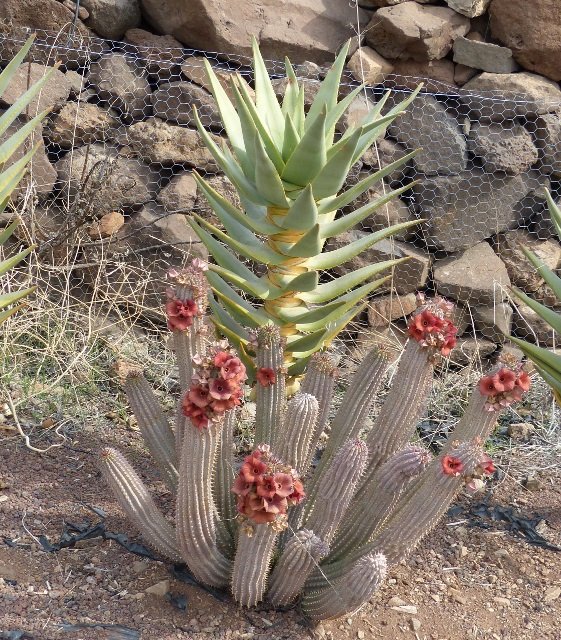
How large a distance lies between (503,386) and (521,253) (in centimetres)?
293

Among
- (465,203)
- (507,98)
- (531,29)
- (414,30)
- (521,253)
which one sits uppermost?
(531,29)

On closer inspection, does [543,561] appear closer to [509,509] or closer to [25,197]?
[509,509]

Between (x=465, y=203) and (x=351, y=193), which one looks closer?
(x=351, y=193)

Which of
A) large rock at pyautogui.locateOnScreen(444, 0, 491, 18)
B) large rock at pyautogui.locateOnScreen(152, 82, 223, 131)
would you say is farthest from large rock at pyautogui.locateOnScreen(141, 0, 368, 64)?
large rock at pyautogui.locateOnScreen(444, 0, 491, 18)

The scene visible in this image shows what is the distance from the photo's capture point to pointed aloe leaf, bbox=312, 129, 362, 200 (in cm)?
270

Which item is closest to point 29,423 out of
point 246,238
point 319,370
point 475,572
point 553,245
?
point 246,238

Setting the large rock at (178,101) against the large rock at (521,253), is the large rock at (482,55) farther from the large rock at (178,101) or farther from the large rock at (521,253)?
the large rock at (178,101)

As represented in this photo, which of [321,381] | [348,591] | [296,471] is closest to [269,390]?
[321,381]

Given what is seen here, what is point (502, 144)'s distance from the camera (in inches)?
192

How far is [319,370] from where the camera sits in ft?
8.12

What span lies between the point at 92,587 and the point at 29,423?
44.0 inches

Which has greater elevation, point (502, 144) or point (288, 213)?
point (288, 213)

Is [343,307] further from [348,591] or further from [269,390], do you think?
[348,591]

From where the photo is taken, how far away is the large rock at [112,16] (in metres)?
4.63
